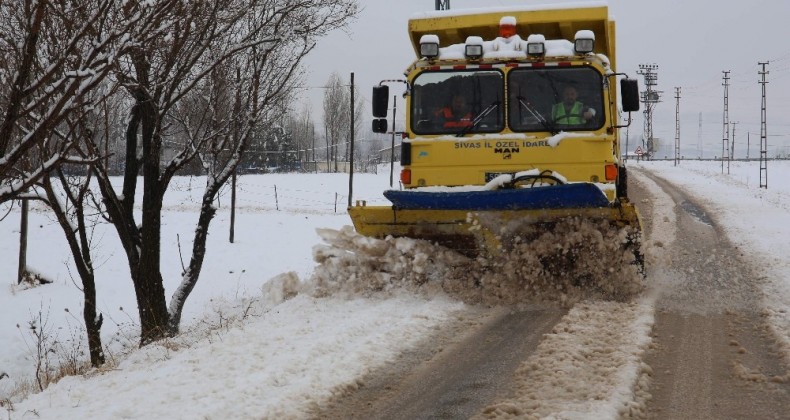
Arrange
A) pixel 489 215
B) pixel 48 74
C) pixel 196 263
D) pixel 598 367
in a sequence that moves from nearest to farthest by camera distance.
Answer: pixel 48 74 < pixel 598 367 < pixel 489 215 < pixel 196 263

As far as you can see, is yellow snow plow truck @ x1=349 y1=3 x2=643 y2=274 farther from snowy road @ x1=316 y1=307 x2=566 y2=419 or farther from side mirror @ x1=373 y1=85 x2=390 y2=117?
snowy road @ x1=316 y1=307 x2=566 y2=419

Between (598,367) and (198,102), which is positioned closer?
(598,367)

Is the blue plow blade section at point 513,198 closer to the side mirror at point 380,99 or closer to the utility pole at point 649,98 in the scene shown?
the side mirror at point 380,99

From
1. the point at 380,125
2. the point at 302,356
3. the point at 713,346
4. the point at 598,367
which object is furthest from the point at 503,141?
the point at 302,356

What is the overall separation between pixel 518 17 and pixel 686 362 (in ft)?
15.9

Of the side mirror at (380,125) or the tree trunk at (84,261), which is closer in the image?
the side mirror at (380,125)

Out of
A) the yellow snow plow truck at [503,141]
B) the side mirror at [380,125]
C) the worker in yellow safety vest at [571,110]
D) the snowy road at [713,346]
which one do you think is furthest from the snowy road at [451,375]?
the side mirror at [380,125]

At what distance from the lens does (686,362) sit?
4789 mm

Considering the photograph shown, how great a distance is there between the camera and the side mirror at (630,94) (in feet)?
24.8

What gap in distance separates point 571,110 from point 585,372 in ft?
Answer: 12.7

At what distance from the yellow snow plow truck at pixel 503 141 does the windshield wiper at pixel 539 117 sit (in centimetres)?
1

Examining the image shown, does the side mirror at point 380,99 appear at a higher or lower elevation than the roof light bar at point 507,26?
lower

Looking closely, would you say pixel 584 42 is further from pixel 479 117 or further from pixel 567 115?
pixel 479 117

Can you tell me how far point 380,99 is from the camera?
27.2ft
